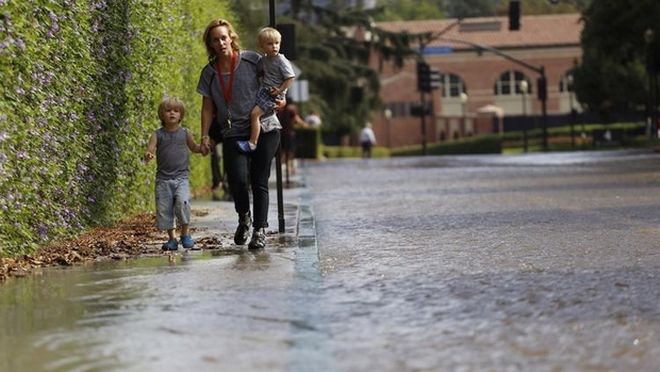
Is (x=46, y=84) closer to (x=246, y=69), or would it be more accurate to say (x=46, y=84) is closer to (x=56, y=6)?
(x=56, y=6)

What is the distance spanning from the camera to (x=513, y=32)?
112812 millimetres

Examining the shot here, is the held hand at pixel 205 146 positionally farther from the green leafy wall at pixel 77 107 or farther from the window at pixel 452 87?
the window at pixel 452 87

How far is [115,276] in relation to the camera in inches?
360

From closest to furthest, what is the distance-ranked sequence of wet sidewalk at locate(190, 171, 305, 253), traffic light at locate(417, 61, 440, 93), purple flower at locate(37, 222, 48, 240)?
purple flower at locate(37, 222, 48, 240)
wet sidewalk at locate(190, 171, 305, 253)
traffic light at locate(417, 61, 440, 93)

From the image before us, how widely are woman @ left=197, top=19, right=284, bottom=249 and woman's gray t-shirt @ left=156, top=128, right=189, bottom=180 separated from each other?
262mm

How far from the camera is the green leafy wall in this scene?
9.59m

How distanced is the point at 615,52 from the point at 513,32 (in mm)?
52038

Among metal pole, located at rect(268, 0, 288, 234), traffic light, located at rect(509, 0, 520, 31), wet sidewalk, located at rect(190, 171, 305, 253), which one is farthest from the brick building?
metal pole, located at rect(268, 0, 288, 234)

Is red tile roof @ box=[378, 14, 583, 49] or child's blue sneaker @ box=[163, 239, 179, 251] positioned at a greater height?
red tile roof @ box=[378, 14, 583, 49]

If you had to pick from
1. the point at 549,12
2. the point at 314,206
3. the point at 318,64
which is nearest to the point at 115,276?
the point at 314,206

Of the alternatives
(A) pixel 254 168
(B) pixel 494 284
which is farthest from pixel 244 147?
(B) pixel 494 284

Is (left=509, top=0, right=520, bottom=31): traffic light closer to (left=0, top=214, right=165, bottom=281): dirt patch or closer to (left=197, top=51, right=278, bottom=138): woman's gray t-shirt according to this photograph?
(left=0, top=214, right=165, bottom=281): dirt patch

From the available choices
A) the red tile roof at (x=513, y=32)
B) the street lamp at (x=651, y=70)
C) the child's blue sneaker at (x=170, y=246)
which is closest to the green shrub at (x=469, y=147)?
the red tile roof at (x=513, y=32)

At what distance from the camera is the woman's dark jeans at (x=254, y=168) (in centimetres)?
1135
